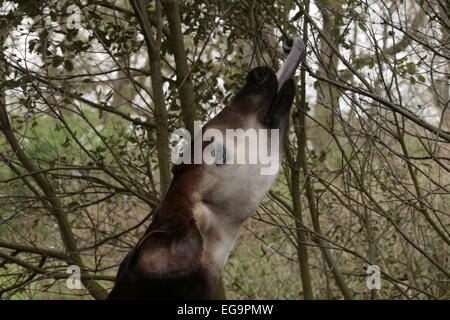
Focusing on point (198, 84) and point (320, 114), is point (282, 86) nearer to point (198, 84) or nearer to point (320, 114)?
point (198, 84)

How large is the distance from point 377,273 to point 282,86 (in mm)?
2196

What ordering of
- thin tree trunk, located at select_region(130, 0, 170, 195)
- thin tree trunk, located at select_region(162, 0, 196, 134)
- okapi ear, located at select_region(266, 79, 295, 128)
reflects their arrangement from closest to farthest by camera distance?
1. okapi ear, located at select_region(266, 79, 295, 128)
2. thin tree trunk, located at select_region(130, 0, 170, 195)
3. thin tree trunk, located at select_region(162, 0, 196, 134)

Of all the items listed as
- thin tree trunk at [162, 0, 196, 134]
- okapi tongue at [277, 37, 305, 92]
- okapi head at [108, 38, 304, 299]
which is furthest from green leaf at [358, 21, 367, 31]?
okapi head at [108, 38, 304, 299]

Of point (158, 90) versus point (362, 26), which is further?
point (158, 90)

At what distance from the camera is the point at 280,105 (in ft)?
5.88

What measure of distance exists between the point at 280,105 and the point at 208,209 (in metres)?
0.37

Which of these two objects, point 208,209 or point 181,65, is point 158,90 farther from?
point 208,209

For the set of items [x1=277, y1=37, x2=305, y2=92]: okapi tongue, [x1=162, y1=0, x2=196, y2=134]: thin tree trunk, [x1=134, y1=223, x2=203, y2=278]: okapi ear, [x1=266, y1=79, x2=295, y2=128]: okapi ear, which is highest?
[x1=162, y1=0, x2=196, y2=134]: thin tree trunk

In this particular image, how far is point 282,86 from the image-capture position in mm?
1818

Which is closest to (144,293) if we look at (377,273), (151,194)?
(377,273)

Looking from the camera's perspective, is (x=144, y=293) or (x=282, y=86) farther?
(x=282, y=86)

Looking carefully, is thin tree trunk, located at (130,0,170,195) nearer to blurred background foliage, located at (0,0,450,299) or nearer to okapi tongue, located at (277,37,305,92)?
blurred background foliage, located at (0,0,450,299)

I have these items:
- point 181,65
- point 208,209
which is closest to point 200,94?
point 181,65

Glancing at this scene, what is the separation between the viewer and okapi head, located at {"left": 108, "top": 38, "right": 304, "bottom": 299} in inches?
59.5
